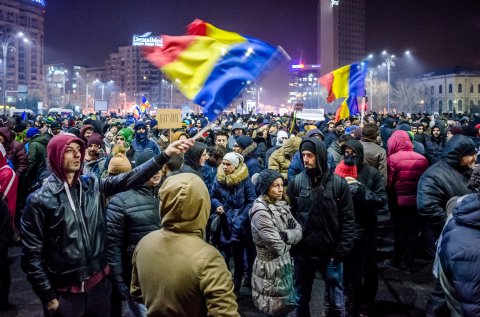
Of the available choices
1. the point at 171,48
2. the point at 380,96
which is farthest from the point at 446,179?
the point at 380,96

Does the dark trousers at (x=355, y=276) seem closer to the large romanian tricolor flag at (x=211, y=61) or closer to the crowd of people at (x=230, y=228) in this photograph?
the crowd of people at (x=230, y=228)

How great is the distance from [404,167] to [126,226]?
185 inches

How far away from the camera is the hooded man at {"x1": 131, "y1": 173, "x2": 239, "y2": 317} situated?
8.84 ft

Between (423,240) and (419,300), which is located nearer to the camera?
(419,300)

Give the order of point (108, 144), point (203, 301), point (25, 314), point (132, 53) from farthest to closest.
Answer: point (132, 53) < point (108, 144) < point (25, 314) < point (203, 301)

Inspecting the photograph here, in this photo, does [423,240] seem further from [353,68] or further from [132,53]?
[132,53]

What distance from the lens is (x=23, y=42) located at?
138 m

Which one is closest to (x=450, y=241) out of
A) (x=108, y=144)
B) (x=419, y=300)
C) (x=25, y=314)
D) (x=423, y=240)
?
(x=419, y=300)

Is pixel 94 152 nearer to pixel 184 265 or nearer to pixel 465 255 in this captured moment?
pixel 184 265

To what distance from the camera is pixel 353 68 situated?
1246cm

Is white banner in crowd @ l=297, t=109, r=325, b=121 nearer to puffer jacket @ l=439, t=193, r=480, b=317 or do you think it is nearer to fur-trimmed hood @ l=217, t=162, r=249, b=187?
fur-trimmed hood @ l=217, t=162, r=249, b=187

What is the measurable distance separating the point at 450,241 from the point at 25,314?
530 centimetres

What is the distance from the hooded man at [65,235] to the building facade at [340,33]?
156786mm

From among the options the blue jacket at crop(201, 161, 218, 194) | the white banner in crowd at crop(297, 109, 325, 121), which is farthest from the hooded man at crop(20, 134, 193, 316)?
the white banner in crowd at crop(297, 109, 325, 121)
